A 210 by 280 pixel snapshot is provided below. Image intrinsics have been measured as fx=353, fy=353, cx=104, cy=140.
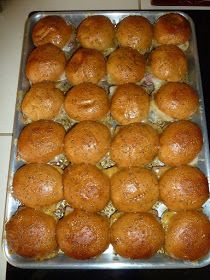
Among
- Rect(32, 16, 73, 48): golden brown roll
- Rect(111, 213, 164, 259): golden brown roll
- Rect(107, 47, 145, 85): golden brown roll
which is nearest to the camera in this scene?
Rect(111, 213, 164, 259): golden brown roll

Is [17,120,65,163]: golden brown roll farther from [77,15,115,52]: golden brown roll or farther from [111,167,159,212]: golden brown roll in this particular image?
[77,15,115,52]: golden brown roll

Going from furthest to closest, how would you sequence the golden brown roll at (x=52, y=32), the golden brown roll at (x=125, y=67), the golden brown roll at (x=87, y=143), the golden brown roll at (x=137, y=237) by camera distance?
the golden brown roll at (x=52, y=32)
the golden brown roll at (x=125, y=67)
the golden brown roll at (x=87, y=143)
the golden brown roll at (x=137, y=237)

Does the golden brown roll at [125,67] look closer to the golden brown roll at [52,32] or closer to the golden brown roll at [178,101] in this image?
the golden brown roll at [178,101]

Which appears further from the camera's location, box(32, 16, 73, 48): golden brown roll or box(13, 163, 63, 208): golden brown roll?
box(32, 16, 73, 48): golden brown roll

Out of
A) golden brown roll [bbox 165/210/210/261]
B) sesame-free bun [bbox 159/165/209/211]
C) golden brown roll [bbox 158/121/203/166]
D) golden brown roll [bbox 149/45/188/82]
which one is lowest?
golden brown roll [bbox 165/210/210/261]

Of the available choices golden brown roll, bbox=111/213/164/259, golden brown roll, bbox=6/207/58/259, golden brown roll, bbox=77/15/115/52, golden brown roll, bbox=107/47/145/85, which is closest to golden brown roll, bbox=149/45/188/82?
golden brown roll, bbox=107/47/145/85

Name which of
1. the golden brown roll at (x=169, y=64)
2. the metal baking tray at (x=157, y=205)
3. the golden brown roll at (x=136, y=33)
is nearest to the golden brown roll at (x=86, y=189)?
the metal baking tray at (x=157, y=205)

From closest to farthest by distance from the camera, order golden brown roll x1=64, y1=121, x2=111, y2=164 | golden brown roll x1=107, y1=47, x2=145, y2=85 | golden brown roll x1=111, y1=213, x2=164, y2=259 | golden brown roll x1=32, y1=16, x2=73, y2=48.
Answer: golden brown roll x1=111, y1=213, x2=164, y2=259 → golden brown roll x1=64, y1=121, x2=111, y2=164 → golden brown roll x1=107, y1=47, x2=145, y2=85 → golden brown roll x1=32, y1=16, x2=73, y2=48
